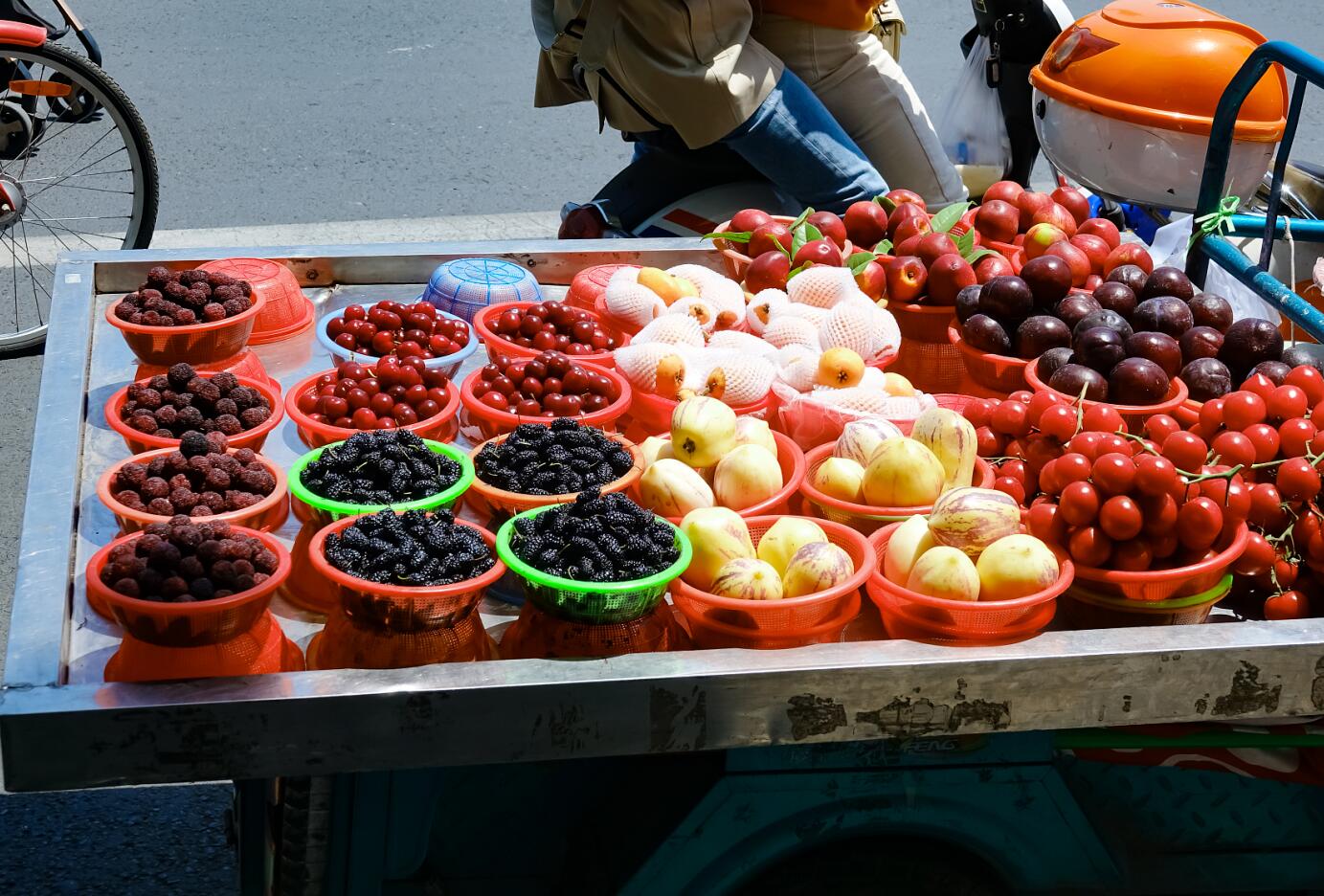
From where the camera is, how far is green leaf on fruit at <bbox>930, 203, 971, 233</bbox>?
122 inches

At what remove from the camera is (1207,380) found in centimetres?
239

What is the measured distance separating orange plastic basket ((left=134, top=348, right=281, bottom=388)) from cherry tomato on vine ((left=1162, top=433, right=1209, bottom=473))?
163 centimetres

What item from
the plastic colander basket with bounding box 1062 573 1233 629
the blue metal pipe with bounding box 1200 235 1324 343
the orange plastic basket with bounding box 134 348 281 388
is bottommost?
the orange plastic basket with bounding box 134 348 281 388

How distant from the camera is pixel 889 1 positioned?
4254mm

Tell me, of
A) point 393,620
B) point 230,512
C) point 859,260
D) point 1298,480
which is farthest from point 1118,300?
point 230,512

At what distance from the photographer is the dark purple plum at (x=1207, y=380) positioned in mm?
2385

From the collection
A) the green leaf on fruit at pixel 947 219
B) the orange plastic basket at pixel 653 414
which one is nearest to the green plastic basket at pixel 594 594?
the orange plastic basket at pixel 653 414

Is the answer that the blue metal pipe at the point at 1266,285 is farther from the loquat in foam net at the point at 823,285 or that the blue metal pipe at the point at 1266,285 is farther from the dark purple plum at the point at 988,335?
the loquat in foam net at the point at 823,285

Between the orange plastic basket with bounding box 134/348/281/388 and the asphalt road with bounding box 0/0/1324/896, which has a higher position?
the orange plastic basket with bounding box 134/348/281/388

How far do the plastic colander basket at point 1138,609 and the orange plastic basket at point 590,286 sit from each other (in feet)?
4.50

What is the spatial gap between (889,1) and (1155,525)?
9.17 feet

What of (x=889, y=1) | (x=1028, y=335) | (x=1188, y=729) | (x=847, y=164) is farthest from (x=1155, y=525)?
(x=889, y=1)

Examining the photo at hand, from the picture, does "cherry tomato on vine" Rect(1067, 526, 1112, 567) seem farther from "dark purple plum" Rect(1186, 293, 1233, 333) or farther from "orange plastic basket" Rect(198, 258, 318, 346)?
"orange plastic basket" Rect(198, 258, 318, 346)

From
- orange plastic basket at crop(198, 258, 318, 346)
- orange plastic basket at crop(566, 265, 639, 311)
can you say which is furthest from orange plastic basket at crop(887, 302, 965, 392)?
orange plastic basket at crop(198, 258, 318, 346)
